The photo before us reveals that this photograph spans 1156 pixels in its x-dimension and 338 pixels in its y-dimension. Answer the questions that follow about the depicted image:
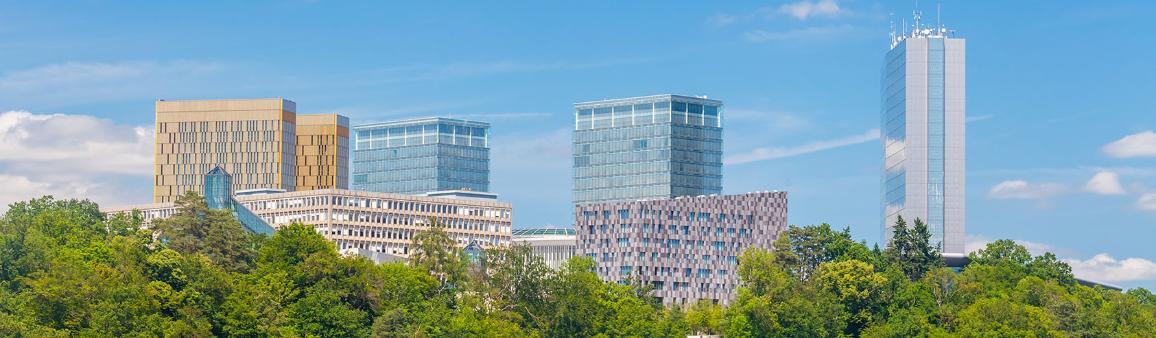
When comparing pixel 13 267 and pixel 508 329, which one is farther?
pixel 508 329

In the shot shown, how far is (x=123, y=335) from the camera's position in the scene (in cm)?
16300

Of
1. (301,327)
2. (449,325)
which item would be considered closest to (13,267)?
(301,327)

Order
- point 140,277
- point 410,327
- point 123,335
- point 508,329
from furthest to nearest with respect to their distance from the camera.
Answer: point 508,329, point 410,327, point 140,277, point 123,335

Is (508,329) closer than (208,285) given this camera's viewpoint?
No

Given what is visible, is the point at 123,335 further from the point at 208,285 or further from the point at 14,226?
the point at 14,226

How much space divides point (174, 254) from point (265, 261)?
33.0ft

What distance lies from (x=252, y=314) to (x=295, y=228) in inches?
727

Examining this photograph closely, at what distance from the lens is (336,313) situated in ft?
592

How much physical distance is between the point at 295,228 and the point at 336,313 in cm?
1311

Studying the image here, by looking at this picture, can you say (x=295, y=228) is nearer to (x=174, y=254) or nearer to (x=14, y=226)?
(x=174, y=254)

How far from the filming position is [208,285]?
176 metres

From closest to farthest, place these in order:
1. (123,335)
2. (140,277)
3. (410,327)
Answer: (123,335) → (140,277) → (410,327)

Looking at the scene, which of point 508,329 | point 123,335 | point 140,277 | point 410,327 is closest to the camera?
point 123,335

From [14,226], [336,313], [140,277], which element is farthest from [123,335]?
[14,226]
